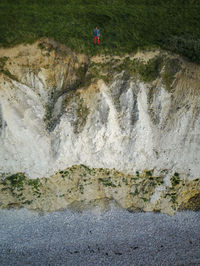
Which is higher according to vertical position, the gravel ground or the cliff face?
the cliff face

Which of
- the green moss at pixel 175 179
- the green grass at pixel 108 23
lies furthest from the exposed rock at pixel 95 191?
the green grass at pixel 108 23

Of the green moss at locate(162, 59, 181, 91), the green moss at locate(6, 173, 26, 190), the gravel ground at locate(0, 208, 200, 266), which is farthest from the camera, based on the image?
the green moss at locate(6, 173, 26, 190)

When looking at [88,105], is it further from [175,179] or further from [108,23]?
[175,179]

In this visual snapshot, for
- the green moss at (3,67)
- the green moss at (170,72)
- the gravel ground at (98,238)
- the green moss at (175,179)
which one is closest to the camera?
the green moss at (3,67)

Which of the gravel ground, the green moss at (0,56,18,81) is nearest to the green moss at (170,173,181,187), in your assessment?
the gravel ground

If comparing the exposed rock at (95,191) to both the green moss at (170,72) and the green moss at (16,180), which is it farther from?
the green moss at (170,72)

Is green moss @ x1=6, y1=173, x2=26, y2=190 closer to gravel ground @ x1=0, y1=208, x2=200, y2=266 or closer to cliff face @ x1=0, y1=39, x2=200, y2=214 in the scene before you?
cliff face @ x1=0, y1=39, x2=200, y2=214
